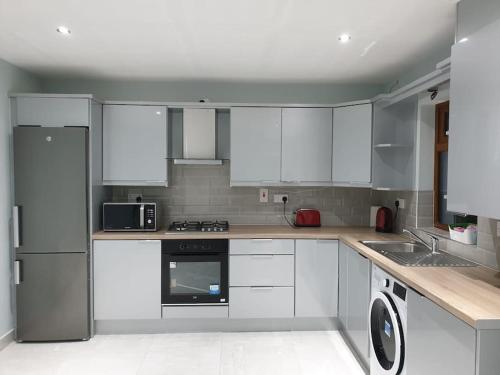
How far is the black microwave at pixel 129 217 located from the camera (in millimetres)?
3369

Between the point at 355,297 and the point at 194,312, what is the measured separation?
143 centimetres

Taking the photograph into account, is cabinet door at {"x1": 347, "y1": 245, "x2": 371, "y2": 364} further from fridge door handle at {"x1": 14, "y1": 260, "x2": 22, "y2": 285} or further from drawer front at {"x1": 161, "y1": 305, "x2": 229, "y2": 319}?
fridge door handle at {"x1": 14, "y1": 260, "x2": 22, "y2": 285}

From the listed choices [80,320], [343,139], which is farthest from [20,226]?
[343,139]

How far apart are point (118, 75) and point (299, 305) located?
277cm

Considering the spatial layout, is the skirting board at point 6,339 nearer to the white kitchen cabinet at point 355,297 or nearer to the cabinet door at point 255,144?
the cabinet door at point 255,144

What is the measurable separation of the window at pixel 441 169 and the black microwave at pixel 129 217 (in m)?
2.49

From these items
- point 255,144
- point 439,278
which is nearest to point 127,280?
point 255,144

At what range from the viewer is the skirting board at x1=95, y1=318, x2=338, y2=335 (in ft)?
10.9

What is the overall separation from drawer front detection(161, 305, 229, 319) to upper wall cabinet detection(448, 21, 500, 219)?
2.17 m

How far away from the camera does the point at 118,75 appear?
139 inches

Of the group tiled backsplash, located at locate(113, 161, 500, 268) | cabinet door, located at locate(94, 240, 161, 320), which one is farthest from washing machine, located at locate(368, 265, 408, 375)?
cabinet door, located at locate(94, 240, 161, 320)

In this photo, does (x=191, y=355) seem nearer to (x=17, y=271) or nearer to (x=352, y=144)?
(x=17, y=271)

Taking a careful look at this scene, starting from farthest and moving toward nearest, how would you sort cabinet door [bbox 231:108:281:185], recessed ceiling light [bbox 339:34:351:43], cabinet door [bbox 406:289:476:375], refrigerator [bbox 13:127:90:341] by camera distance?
cabinet door [bbox 231:108:281:185] → refrigerator [bbox 13:127:90:341] → recessed ceiling light [bbox 339:34:351:43] → cabinet door [bbox 406:289:476:375]

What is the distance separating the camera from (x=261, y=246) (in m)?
3.36
